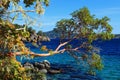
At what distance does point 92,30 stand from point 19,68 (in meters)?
18.0

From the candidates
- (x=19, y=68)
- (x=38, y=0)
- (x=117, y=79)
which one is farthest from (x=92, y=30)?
(x=117, y=79)

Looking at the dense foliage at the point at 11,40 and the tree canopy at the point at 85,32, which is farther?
the tree canopy at the point at 85,32

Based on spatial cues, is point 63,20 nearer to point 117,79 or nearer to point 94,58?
point 94,58

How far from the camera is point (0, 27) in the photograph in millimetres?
13852

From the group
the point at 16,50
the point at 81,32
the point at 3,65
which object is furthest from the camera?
the point at 81,32

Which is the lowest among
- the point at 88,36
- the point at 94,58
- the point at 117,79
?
the point at 117,79

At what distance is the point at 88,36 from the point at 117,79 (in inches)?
920

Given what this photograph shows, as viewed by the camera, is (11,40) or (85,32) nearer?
(11,40)

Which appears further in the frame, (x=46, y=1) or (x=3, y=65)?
(x=46, y=1)

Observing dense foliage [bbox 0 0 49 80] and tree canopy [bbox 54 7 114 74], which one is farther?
tree canopy [bbox 54 7 114 74]

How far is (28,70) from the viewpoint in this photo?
601 inches

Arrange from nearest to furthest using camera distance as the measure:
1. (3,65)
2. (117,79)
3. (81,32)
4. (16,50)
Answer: (3,65) → (16,50) → (81,32) → (117,79)

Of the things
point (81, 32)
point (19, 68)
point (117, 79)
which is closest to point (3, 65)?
point (19, 68)

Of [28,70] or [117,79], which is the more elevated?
[28,70]
